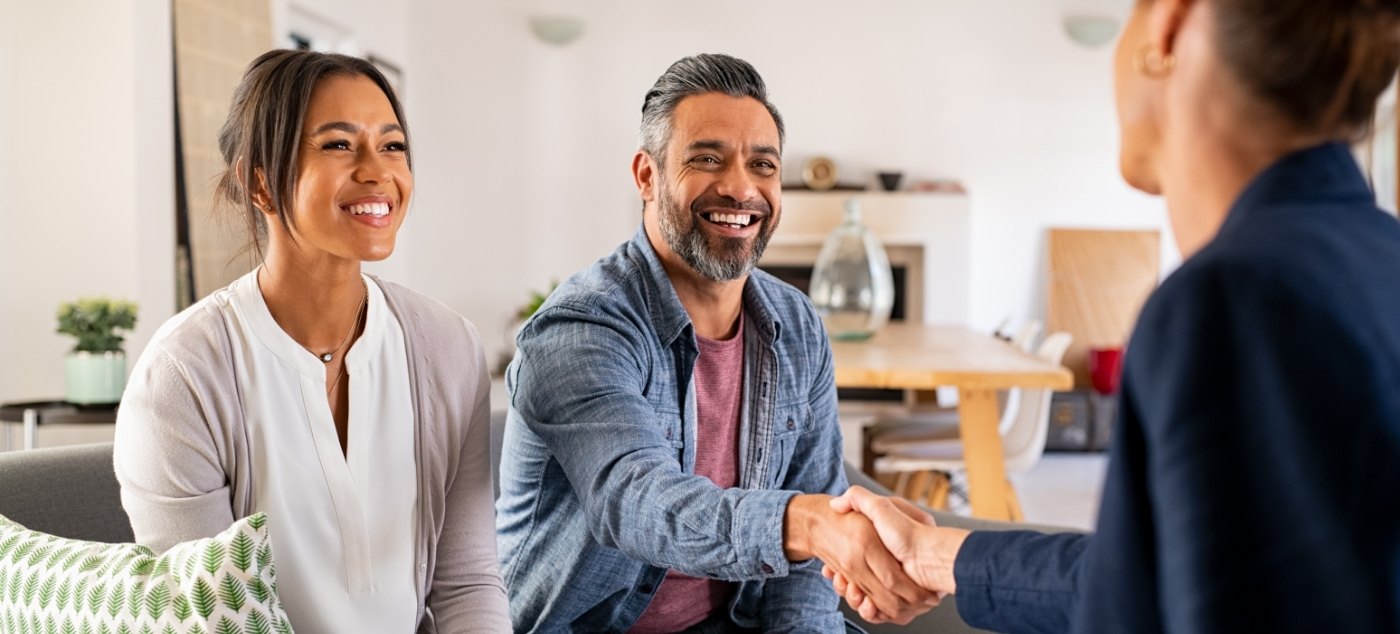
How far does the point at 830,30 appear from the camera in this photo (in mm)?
7359

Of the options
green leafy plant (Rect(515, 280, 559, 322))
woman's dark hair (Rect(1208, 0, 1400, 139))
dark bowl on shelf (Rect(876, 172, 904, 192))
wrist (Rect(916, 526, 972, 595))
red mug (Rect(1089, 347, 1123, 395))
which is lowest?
red mug (Rect(1089, 347, 1123, 395))

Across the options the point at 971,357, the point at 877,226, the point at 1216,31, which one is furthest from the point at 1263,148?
the point at 877,226

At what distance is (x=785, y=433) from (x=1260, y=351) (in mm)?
1211

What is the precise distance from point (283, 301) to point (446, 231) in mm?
5830

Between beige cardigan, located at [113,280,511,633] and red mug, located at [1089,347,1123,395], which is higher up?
beige cardigan, located at [113,280,511,633]

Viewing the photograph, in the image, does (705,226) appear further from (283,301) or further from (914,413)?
(914,413)

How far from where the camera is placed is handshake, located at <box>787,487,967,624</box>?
56.2 inches

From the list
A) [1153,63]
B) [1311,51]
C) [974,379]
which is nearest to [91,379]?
[974,379]

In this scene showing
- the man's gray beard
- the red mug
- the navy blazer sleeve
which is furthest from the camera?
the red mug

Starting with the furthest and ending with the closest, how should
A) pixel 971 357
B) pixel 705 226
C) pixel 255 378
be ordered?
pixel 971 357 < pixel 705 226 < pixel 255 378

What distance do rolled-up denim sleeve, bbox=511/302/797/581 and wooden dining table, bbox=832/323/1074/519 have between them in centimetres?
161

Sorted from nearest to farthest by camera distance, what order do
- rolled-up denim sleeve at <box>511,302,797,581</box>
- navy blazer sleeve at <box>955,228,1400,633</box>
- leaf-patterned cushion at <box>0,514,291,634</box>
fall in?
navy blazer sleeve at <box>955,228,1400,633</box>, leaf-patterned cushion at <box>0,514,291,634</box>, rolled-up denim sleeve at <box>511,302,797,581</box>

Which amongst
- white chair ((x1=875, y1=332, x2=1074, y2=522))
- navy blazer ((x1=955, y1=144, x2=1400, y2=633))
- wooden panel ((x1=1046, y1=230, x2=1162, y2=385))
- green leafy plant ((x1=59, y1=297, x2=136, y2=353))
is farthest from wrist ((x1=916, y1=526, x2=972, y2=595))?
wooden panel ((x1=1046, y1=230, x2=1162, y2=385))

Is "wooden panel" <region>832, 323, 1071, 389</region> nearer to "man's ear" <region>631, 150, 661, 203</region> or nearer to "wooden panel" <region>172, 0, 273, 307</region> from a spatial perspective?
"man's ear" <region>631, 150, 661, 203</region>
